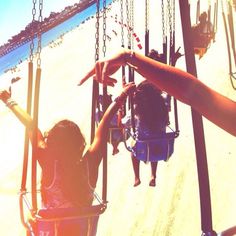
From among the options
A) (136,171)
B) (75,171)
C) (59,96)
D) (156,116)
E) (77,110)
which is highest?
(59,96)

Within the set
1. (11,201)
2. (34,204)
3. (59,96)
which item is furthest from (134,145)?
(59,96)

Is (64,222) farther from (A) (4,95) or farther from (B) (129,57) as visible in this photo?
(B) (129,57)

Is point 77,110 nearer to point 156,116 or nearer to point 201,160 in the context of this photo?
point 156,116

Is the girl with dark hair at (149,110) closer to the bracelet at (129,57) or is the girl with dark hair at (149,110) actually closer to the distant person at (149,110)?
the distant person at (149,110)

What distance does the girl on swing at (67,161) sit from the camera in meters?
3.16

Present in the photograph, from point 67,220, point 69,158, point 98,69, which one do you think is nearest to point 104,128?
point 69,158

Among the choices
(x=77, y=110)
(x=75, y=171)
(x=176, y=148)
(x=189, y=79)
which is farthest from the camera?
(x=77, y=110)

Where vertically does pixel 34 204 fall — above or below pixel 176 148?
below

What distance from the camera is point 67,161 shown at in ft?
10.4

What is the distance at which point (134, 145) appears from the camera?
5.18 metres

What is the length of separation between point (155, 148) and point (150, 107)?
581mm

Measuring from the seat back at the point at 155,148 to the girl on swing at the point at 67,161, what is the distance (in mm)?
1602

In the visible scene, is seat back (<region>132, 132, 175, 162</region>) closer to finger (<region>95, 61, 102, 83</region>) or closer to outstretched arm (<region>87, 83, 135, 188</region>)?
outstretched arm (<region>87, 83, 135, 188</region>)

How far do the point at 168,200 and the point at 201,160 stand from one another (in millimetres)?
4702
